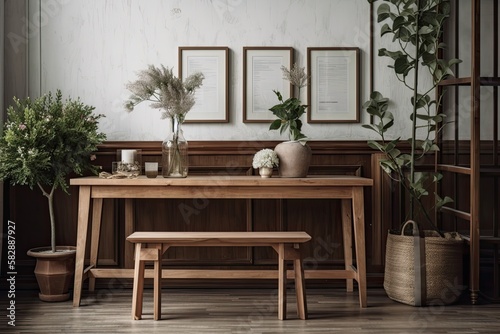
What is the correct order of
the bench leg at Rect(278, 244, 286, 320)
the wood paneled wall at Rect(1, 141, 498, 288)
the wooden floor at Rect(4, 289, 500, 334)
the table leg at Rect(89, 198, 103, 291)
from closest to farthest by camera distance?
the wooden floor at Rect(4, 289, 500, 334)
the bench leg at Rect(278, 244, 286, 320)
the table leg at Rect(89, 198, 103, 291)
the wood paneled wall at Rect(1, 141, 498, 288)

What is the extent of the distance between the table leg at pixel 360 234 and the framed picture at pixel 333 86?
847 millimetres

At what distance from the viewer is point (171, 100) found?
4.40m

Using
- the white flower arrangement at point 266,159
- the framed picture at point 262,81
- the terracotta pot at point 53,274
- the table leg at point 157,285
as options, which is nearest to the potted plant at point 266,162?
the white flower arrangement at point 266,159

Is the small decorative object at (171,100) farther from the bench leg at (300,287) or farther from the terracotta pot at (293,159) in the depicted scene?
the bench leg at (300,287)

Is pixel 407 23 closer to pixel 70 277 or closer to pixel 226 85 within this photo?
pixel 226 85

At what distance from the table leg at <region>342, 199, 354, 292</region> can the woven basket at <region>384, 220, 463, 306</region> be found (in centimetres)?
46

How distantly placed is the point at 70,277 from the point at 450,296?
8.54 feet

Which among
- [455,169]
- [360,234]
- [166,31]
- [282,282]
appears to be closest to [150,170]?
[166,31]

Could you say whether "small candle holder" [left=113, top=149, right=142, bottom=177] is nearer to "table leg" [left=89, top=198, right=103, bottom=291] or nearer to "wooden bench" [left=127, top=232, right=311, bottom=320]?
"table leg" [left=89, top=198, right=103, bottom=291]

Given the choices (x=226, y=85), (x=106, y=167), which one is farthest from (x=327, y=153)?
(x=106, y=167)

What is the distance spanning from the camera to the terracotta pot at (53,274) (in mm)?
4426

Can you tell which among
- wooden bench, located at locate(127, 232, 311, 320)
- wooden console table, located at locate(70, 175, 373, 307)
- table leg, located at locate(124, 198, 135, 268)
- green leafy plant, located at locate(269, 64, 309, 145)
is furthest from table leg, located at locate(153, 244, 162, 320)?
green leafy plant, located at locate(269, 64, 309, 145)

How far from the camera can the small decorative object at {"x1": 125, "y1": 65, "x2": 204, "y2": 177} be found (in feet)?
14.5

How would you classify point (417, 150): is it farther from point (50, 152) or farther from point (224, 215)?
point (50, 152)
